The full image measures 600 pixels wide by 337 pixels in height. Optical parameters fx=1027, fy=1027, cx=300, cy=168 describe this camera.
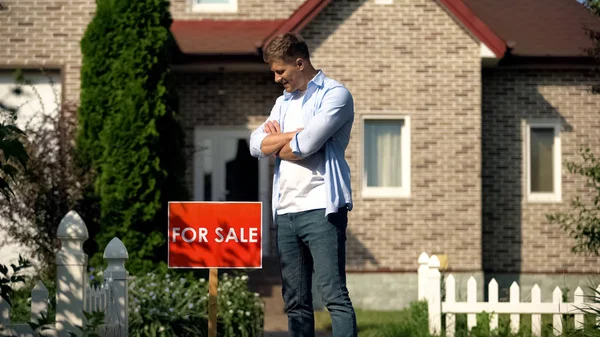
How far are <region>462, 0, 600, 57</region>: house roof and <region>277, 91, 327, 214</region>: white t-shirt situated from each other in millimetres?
10800

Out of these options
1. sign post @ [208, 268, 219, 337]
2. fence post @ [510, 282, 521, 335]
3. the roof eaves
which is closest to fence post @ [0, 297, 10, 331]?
sign post @ [208, 268, 219, 337]

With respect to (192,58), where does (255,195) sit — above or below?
below


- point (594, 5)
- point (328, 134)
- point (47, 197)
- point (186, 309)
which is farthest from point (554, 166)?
point (328, 134)

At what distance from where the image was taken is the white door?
16.5 m

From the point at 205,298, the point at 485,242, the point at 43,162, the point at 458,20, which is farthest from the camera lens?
the point at 485,242

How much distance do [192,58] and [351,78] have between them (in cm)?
247

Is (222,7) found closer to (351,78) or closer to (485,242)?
(351,78)

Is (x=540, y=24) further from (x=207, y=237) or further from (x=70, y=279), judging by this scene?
(x=70, y=279)

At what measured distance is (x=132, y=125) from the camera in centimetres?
1319

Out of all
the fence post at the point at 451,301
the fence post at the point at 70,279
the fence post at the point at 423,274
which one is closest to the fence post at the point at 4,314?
the fence post at the point at 70,279

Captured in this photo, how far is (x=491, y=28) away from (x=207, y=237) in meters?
12.0

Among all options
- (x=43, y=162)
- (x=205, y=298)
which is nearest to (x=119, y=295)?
(x=205, y=298)

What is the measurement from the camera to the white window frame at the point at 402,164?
15.9 metres

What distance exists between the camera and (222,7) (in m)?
17.6
